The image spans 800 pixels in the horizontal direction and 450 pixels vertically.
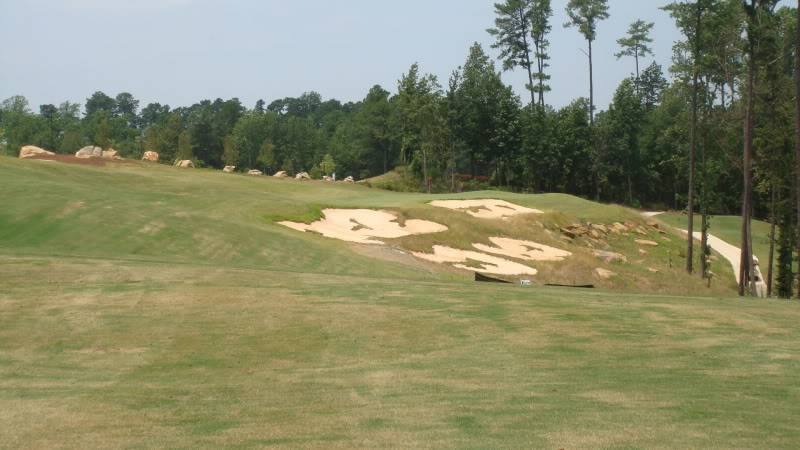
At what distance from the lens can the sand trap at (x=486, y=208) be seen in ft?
149

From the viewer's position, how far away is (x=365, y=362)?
11.5 m

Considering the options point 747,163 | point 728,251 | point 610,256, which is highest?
point 747,163

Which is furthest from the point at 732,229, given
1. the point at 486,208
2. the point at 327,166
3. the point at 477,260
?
the point at 327,166

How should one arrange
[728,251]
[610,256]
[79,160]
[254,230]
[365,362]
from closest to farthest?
1. [365,362]
2. [254,230]
3. [610,256]
4. [79,160]
5. [728,251]

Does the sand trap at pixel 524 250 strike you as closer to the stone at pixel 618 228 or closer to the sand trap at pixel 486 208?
the sand trap at pixel 486 208

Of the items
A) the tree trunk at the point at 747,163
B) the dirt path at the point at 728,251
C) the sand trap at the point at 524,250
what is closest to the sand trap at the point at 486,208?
the sand trap at the point at 524,250

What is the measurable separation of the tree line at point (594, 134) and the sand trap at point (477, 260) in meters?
9.87

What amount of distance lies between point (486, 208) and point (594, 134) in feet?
147

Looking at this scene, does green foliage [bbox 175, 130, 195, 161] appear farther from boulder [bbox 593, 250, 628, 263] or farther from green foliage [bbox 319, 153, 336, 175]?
boulder [bbox 593, 250, 628, 263]

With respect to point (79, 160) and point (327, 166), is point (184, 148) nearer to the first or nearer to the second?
point (327, 166)

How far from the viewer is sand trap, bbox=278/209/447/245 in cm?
3481

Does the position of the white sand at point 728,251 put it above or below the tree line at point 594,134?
below

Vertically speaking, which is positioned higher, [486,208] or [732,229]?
[486,208]

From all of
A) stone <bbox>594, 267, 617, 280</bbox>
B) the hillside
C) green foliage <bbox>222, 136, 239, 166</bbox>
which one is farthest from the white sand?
green foliage <bbox>222, 136, 239, 166</bbox>
